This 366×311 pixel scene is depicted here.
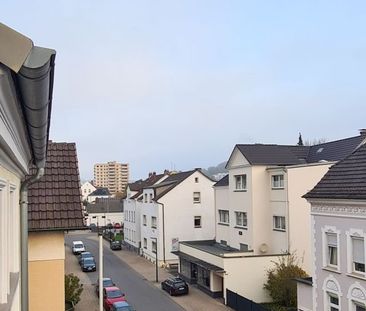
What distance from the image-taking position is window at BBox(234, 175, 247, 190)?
34.5m

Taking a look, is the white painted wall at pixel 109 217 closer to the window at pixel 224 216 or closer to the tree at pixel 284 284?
the window at pixel 224 216

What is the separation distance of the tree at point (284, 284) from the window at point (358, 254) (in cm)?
995

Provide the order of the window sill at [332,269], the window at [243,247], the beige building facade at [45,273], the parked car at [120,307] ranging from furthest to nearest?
the window at [243,247], the parked car at [120,307], the window sill at [332,269], the beige building facade at [45,273]

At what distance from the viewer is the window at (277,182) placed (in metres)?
31.9

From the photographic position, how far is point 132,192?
63.6 meters

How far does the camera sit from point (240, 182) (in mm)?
35312

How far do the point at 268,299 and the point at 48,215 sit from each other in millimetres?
23818

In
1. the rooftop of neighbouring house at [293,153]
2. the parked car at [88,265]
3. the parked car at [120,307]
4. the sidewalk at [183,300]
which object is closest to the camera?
the parked car at [120,307]

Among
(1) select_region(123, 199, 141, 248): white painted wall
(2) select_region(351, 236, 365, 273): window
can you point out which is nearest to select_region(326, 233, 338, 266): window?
(2) select_region(351, 236, 365, 273): window

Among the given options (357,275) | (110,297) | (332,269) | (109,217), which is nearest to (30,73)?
(357,275)

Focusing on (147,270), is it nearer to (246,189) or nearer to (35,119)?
(246,189)

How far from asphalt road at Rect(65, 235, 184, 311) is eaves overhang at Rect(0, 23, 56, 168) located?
28.9 meters

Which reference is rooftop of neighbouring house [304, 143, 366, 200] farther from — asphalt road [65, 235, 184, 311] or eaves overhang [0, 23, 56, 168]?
eaves overhang [0, 23, 56, 168]

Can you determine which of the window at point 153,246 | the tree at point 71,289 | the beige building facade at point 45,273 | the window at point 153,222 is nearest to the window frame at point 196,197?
the window at point 153,222
